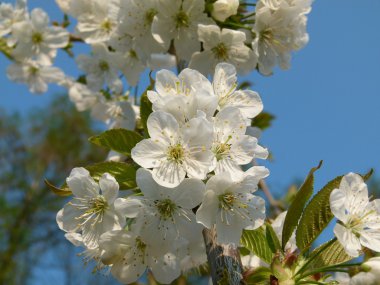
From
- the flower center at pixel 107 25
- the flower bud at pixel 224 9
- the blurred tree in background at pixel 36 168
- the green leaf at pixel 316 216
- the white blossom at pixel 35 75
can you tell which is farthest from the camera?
the blurred tree in background at pixel 36 168

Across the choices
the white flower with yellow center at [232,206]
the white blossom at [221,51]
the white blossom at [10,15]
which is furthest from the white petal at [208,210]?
the white blossom at [10,15]

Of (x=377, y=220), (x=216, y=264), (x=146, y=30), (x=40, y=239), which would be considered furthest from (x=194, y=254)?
(x=40, y=239)

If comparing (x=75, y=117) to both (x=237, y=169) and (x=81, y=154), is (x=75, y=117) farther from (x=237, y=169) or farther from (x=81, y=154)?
(x=237, y=169)

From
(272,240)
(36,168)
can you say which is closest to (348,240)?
(272,240)

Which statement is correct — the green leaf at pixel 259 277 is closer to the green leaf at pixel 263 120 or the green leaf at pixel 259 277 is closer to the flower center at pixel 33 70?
the green leaf at pixel 263 120

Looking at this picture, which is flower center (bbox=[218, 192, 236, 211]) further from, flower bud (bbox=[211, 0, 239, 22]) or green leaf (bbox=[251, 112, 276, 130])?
green leaf (bbox=[251, 112, 276, 130])

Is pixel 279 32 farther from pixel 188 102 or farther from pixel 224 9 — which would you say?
pixel 188 102

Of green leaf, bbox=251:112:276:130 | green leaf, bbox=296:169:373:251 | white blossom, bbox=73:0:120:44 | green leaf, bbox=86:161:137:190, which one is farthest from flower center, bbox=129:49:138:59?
green leaf, bbox=296:169:373:251
